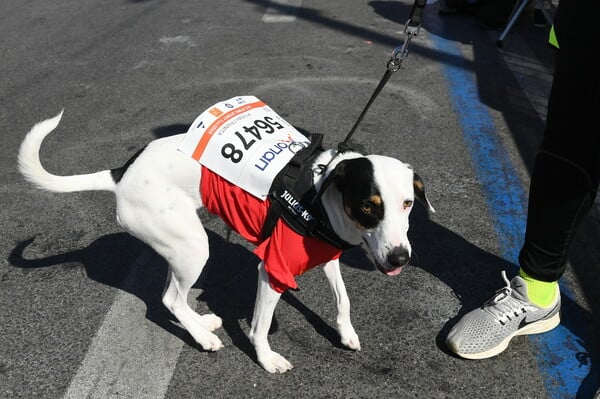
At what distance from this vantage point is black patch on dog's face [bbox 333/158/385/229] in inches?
79.7

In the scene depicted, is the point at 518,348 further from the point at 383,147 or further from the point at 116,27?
the point at 116,27

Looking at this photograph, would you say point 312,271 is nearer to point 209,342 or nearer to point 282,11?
point 209,342

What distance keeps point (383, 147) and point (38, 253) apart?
2549mm

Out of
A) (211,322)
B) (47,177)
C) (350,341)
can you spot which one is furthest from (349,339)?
(47,177)

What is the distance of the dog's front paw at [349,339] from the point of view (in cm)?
258

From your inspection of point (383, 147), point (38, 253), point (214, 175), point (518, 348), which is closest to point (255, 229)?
point (214, 175)

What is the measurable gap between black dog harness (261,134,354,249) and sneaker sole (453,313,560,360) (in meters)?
0.84

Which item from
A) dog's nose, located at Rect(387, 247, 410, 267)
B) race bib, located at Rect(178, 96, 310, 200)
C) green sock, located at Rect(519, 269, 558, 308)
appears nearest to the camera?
dog's nose, located at Rect(387, 247, 410, 267)

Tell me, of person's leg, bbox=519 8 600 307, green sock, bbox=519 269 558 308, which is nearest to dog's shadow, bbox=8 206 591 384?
green sock, bbox=519 269 558 308

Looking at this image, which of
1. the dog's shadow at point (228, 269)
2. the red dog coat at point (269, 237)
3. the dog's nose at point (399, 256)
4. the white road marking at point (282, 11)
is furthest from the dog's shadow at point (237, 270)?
the white road marking at point (282, 11)

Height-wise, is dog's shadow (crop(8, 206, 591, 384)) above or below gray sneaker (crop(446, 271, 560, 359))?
below

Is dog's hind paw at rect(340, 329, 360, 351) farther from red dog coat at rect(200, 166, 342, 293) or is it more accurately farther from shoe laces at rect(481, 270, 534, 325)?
shoe laces at rect(481, 270, 534, 325)

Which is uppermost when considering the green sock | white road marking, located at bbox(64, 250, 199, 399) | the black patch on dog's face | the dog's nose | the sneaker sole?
the black patch on dog's face

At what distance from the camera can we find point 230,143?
7.98 ft
